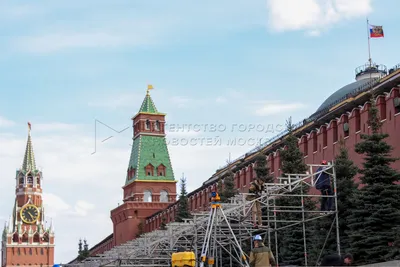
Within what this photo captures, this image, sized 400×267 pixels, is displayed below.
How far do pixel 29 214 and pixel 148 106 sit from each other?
58.3 metres

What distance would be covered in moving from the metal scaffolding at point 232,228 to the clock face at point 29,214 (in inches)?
3663

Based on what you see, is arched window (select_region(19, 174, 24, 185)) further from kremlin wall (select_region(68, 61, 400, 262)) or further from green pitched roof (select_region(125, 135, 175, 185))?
kremlin wall (select_region(68, 61, 400, 262))

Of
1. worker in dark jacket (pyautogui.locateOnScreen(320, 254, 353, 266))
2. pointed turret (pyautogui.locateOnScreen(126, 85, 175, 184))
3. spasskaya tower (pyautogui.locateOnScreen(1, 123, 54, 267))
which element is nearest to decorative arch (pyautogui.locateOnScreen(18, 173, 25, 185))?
spasskaya tower (pyautogui.locateOnScreen(1, 123, 54, 267))

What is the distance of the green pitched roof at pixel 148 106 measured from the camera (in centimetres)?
8575

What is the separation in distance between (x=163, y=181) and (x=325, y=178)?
5847cm

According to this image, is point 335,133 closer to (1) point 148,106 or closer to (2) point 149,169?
(2) point 149,169

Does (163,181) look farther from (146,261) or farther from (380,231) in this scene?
(380,231)

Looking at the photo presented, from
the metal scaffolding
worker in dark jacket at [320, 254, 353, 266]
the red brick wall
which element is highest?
the red brick wall

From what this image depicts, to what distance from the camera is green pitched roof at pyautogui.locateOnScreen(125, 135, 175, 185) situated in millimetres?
83625

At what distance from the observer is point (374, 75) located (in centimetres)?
5422

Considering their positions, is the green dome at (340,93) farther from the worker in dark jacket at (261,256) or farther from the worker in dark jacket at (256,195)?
the worker in dark jacket at (261,256)

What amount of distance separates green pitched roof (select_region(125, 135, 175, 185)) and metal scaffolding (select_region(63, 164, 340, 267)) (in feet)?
124

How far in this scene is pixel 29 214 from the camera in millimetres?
136750

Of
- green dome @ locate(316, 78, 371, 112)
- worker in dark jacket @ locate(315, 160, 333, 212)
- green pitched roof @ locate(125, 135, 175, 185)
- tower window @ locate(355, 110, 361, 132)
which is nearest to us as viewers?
worker in dark jacket @ locate(315, 160, 333, 212)
